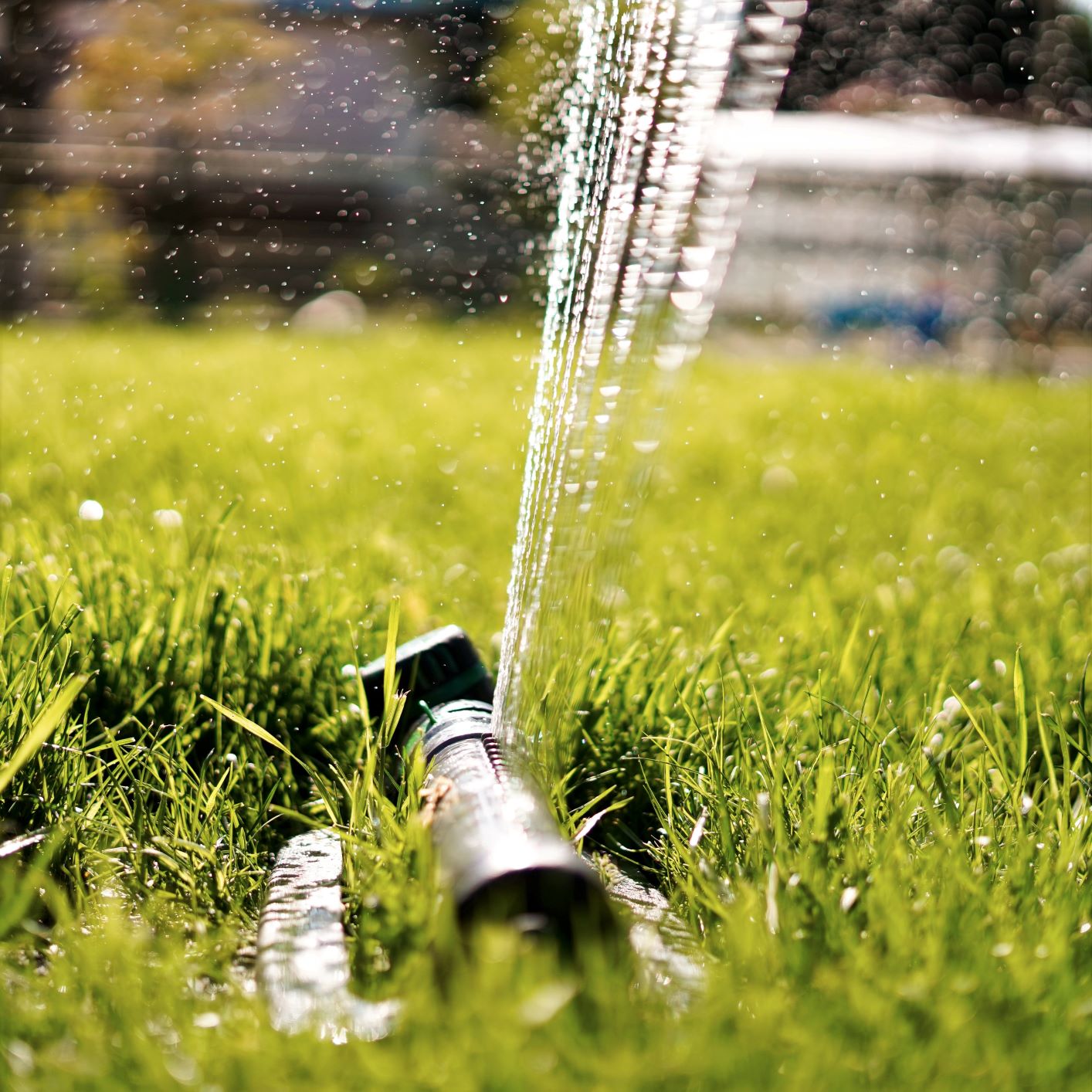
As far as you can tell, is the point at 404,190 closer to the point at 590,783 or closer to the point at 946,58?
the point at 946,58

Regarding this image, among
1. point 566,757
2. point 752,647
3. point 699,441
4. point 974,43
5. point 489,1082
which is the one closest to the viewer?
point 489,1082

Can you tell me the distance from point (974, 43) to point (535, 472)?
6.27 meters

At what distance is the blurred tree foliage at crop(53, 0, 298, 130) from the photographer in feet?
30.1

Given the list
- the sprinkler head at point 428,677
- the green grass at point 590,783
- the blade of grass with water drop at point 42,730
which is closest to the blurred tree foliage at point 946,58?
the green grass at point 590,783

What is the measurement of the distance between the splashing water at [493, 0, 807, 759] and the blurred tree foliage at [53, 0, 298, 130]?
740 cm

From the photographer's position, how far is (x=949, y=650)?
195 cm

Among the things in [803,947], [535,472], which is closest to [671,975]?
[803,947]

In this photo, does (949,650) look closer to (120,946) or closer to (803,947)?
(803,947)

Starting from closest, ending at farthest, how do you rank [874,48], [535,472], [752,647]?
1. [535,472]
2. [752,647]
3. [874,48]

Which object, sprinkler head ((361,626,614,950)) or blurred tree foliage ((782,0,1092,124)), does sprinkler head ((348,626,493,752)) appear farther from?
blurred tree foliage ((782,0,1092,124))

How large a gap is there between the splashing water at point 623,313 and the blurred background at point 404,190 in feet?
14.5

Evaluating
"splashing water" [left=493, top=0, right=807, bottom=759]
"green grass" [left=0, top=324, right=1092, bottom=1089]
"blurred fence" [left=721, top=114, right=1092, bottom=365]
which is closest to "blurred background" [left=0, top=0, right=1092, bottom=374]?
"blurred fence" [left=721, top=114, right=1092, bottom=365]

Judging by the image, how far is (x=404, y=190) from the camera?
11914mm

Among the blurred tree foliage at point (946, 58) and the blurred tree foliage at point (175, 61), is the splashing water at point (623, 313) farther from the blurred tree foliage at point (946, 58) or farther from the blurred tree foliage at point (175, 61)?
the blurred tree foliage at point (175, 61)
